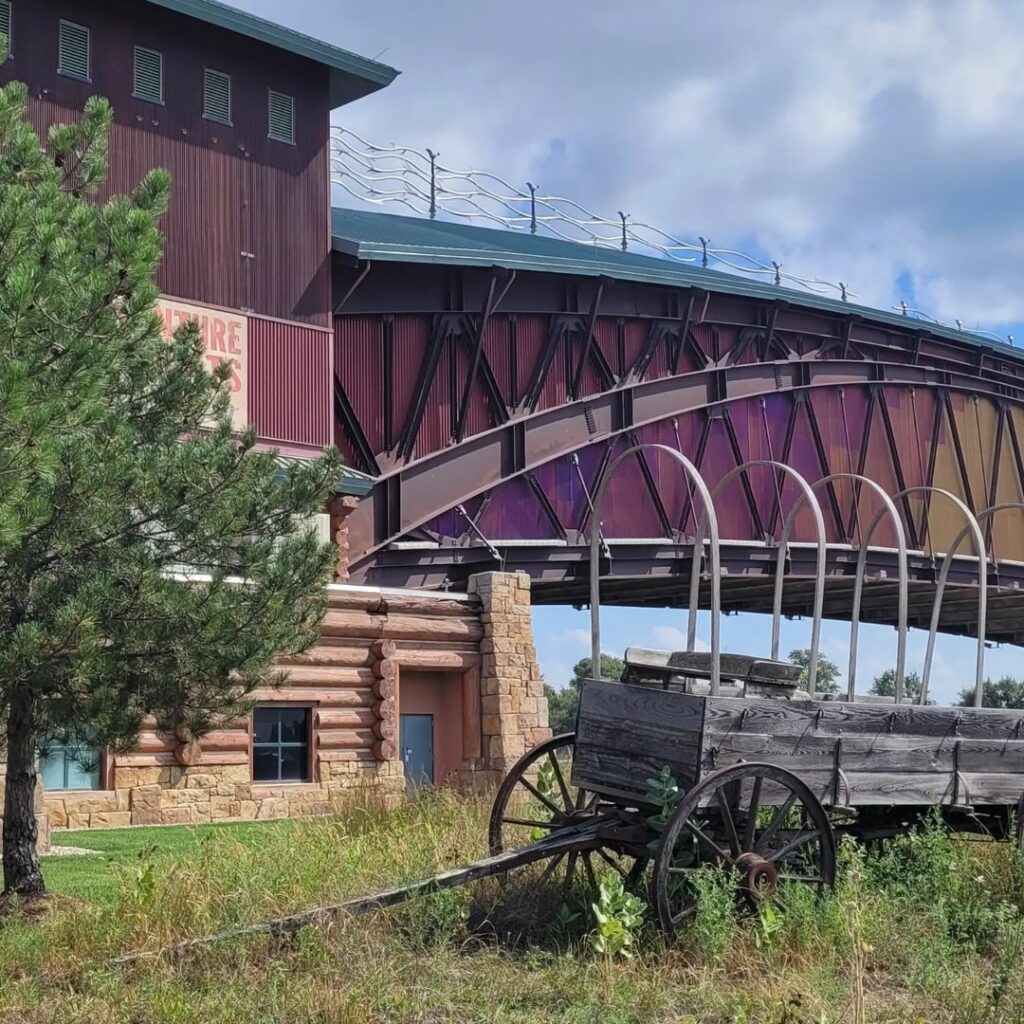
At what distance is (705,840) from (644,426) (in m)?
25.4

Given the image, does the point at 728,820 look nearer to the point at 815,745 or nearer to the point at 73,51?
the point at 815,745

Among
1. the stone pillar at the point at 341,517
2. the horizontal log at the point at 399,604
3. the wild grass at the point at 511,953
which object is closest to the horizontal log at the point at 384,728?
the horizontal log at the point at 399,604

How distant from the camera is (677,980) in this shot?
8422mm

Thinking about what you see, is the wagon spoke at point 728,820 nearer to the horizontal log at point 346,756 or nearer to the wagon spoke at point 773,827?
the wagon spoke at point 773,827

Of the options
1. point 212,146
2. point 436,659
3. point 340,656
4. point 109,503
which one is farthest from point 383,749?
point 109,503

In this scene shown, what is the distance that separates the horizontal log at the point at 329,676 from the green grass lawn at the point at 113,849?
96.8 inches

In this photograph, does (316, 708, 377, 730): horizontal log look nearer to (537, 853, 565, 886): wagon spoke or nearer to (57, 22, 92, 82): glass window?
(537, 853, 565, 886): wagon spoke

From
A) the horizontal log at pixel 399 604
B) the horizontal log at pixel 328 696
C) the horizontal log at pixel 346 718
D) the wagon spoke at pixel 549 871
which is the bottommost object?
the wagon spoke at pixel 549 871

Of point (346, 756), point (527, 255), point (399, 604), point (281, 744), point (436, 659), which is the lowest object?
point (346, 756)

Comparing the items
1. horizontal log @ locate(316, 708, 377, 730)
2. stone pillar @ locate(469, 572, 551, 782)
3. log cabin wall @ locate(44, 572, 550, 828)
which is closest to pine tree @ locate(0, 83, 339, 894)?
log cabin wall @ locate(44, 572, 550, 828)

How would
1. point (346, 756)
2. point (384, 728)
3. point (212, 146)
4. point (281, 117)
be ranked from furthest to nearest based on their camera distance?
point (281, 117) < point (212, 146) < point (384, 728) < point (346, 756)

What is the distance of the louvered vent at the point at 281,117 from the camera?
2644 cm

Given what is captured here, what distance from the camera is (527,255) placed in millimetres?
30531

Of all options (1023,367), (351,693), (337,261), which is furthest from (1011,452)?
(351,693)
